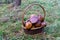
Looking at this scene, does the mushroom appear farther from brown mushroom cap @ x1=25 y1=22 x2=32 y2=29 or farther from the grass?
the grass

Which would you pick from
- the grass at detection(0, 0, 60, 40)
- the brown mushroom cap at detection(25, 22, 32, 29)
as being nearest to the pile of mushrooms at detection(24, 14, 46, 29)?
the brown mushroom cap at detection(25, 22, 32, 29)

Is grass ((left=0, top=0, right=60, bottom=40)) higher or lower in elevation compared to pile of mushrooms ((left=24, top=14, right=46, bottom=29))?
lower

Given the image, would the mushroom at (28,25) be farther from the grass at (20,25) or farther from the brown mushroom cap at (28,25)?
the grass at (20,25)

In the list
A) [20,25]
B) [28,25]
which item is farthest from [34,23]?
[20,25]

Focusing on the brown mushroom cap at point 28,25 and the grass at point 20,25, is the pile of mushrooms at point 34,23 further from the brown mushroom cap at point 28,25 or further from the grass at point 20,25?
the grass at point 20,25

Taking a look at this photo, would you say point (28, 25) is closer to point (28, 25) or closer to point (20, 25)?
point (28, 25)

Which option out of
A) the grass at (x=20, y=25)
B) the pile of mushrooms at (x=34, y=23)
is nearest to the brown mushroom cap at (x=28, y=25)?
the pile of mushrooms at (x=34, y=23)

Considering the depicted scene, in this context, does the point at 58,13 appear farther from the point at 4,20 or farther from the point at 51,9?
the point at 4,20

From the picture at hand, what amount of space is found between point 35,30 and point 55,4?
5.63 ft

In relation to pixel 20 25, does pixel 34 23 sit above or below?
above

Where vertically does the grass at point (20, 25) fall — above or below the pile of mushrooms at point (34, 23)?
below

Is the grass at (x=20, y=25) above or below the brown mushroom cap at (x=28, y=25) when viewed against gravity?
below

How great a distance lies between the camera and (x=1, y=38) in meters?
2.91

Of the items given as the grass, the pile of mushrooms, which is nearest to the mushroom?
the pile of mushrooms
